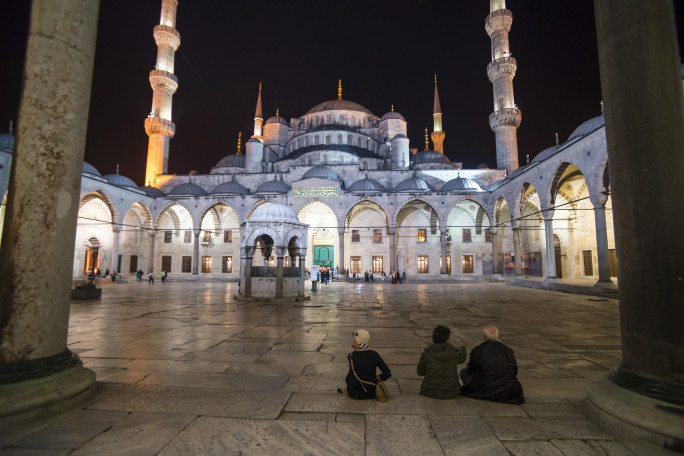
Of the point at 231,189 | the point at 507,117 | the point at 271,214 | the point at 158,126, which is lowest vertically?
the point at 271,214

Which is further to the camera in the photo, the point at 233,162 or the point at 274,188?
the point at 233,162

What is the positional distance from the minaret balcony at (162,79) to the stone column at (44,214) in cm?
3138

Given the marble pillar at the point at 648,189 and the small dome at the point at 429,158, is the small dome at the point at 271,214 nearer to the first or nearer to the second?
the marble pillar at the point at 648,189

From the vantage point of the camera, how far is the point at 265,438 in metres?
2.28

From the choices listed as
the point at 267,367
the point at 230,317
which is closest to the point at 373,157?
the point at 230,317

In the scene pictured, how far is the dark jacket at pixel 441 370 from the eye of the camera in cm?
299

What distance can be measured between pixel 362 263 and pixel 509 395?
79.1 feet

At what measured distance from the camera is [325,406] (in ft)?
9.36

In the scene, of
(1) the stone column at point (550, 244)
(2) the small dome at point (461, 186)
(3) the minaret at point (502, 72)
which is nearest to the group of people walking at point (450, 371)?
(1) the stone column at point (550, 244)

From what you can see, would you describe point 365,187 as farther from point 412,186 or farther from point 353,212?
point 412,186

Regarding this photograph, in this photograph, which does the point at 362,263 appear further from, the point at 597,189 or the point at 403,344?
the point at 403,344

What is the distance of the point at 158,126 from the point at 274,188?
39.2 feet

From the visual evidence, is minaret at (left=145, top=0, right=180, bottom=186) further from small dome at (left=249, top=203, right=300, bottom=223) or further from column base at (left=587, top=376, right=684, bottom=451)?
column base at (left=587, top=376, right=684, bottom=451)

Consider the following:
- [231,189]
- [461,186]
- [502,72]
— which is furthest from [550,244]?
[231,189]
